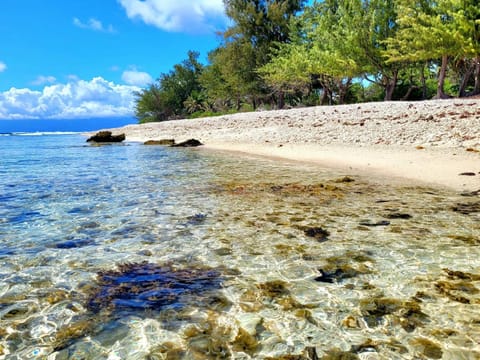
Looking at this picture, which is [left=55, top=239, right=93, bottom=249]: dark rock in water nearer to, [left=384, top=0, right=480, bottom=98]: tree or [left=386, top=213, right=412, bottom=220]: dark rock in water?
[left=386, top=213, right=412, bottom=220]: dark rock in water

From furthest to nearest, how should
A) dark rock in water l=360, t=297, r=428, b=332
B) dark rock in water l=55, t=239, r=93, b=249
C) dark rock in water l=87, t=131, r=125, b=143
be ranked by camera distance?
dark rock in water l=87, t=131, r=125, b=143, dark rock in water l=55, t=239, r=93, b=249, dark rock in water l=360, t=297, r=428, b=332

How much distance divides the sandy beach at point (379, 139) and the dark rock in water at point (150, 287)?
8.36 meters

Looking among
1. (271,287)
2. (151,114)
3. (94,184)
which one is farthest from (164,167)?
(151,114)

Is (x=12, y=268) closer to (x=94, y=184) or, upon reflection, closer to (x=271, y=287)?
(x=271, y=287)

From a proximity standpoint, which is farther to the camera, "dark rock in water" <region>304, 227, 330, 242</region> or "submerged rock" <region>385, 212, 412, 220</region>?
"submerged rock" <region>385, 212, 412, 220</region>

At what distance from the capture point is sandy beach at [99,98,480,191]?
A: 13.0 meters

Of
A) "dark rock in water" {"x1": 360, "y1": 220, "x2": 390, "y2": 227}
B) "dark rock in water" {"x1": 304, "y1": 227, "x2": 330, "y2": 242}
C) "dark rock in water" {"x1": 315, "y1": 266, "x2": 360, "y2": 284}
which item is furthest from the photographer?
"dark rock in water" {"x1": 360, "y1": 220, "x2": 390, "y2": 227}

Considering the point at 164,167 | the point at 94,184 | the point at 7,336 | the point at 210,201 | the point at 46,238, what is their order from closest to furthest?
the point at 7,336 → the point at 46,238 → the point at 210,201 → the point at 94,184 → the point at 164,167

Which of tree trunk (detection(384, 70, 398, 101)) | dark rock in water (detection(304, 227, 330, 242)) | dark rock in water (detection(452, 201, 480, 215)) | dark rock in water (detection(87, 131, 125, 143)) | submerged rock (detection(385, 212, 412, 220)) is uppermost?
tree trunk (detection(384, 70, 398, 101))

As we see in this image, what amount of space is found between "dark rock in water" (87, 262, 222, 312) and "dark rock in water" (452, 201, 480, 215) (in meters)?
5.64

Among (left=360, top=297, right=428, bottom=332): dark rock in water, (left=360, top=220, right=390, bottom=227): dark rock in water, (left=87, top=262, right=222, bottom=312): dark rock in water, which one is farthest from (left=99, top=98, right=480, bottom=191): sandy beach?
(left=87, top=262, right=222, bottom=312): dark rock in water

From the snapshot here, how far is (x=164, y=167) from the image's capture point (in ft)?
52.5

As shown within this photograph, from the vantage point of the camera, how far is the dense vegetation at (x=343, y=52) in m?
30.9

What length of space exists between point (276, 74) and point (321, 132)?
26719 mm
